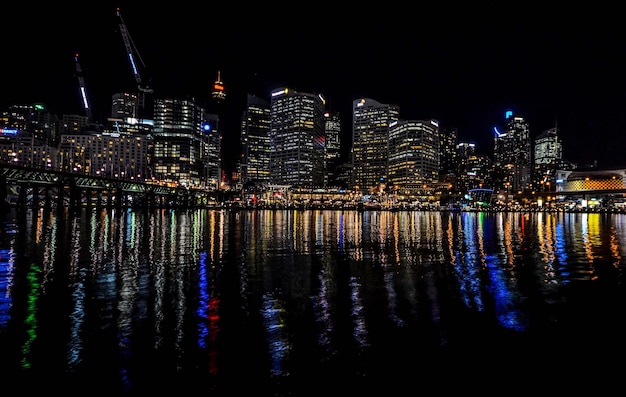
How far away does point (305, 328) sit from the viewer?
11602 mm

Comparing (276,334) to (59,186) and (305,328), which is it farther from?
(59,186)

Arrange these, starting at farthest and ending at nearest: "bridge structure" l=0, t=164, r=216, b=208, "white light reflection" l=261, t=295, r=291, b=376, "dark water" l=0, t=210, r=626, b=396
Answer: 1. "bridge structure" l=0, t=164, r=216, b=208
2. "white light reflection" l=261, t=295, r=291, b=376
3. "dark water" l=0, t=210, r=626, b=396

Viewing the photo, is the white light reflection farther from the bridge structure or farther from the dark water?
the bridge structure

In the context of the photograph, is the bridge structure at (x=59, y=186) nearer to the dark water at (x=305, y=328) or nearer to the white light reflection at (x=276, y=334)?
the dark water at (x=305, y=328)

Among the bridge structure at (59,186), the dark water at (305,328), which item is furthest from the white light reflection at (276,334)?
the bridge structure at (59,186)

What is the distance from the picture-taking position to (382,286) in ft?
57.6

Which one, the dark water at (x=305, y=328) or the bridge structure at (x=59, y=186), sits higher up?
the bridge structure at (x=59, y=186)

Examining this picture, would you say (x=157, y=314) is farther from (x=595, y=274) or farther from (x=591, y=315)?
(x=595, y=274)

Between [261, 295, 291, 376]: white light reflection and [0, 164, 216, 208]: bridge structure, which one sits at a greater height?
[0, 164, 216, 208]: bridge structure

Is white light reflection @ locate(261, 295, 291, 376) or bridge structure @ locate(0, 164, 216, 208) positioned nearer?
white light reflection @ locate(261, 295, 291, 376)

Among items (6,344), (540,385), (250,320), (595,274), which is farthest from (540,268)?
(6,344)

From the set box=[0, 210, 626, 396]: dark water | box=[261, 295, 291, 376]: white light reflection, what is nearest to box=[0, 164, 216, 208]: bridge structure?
box=[0, 210, 626, 396]: dark water

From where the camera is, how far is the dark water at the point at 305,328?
27.8ft

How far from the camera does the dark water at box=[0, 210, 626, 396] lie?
27.8 feet
